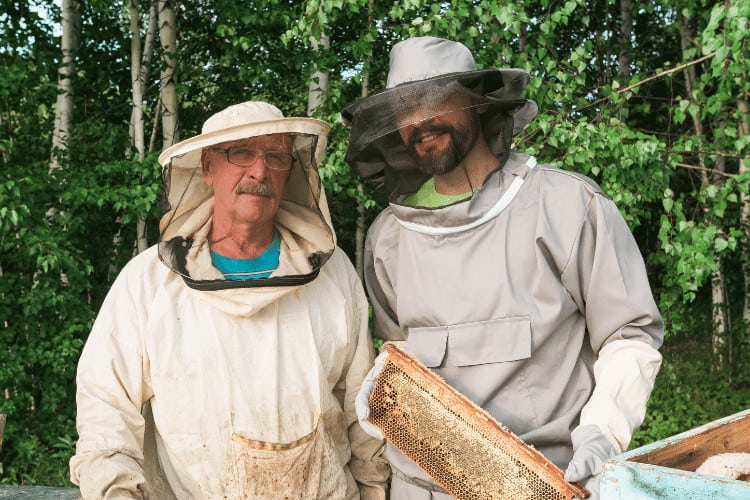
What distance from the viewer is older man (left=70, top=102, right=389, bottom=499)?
2.04m

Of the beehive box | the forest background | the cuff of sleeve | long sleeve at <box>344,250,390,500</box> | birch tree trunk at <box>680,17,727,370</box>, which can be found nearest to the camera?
the beehive box

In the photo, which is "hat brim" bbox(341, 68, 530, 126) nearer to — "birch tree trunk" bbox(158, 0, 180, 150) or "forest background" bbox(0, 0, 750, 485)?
"forest background" bbox(0, 0, 750, 485)

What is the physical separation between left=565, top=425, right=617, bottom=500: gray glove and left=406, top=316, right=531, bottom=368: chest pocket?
0.83 ft

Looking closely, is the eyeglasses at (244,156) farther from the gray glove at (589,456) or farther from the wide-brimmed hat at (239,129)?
the gray glove at (589,456)

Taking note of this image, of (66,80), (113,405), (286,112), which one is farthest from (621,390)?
(286,112)

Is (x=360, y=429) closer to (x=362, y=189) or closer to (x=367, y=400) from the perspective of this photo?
(x=367, y=400)

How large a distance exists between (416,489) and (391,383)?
1.10 feet

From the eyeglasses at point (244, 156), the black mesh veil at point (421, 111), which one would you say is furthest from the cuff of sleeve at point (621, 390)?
the eyeglasses at point (244, 156)

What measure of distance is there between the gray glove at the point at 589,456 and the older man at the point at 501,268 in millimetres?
46

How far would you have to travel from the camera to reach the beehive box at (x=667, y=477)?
1242mm

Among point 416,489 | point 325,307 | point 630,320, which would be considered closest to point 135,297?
point 325,307

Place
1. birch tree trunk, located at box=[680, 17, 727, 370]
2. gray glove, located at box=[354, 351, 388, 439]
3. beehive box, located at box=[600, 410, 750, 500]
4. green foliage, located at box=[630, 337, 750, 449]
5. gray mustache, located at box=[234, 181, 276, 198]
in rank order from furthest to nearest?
birch tree trunk, located at box=[680, 17, 727, 370], green foliage, located at box=[630, 337, 750, 449], gray mustache, located at box=[234, 181, 276, 198], gray glove, located at box=[354, 351, 388, 439], beehive box, located at box=[600, 410, 750, 500]

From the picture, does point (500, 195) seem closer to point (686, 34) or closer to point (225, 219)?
point (225, 219)

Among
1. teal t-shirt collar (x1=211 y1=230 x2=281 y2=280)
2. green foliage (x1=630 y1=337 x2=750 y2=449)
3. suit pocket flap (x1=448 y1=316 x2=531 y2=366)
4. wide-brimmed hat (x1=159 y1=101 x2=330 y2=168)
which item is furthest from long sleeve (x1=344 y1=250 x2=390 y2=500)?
green foliage (x1=630 y1=337 x2=750 y2=449)
